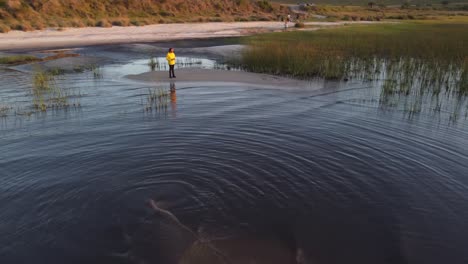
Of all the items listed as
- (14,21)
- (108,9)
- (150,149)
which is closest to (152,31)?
(108,9)

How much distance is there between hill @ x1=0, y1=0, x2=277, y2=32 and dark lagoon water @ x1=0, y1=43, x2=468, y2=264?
36754 millimetres

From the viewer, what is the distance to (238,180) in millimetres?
8680

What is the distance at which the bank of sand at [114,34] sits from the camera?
36312 millimetres

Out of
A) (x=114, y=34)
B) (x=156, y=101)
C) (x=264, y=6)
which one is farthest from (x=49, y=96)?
(x=264, y=6)

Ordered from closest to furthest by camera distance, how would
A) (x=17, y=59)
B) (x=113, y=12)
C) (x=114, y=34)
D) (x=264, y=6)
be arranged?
(x=17, y=59) → (x=114, y=34) → (x=113, y=12) → (x=264, y=6)

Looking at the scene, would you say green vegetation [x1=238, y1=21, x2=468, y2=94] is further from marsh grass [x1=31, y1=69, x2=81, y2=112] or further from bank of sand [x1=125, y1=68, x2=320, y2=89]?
marsh grass [x1=31, y1=69, x2=81, y2=112]

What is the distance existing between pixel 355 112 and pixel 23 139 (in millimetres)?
13189

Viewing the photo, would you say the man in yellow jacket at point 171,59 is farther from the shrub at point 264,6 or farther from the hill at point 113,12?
the shrub at point 264,6

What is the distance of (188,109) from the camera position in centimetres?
1490

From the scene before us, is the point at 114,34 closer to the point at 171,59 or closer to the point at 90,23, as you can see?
the point at 90,23

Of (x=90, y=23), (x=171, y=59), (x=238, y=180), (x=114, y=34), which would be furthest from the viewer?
(x=90, y=23)

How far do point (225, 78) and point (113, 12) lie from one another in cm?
4443

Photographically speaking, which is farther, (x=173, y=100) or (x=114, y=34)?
(x=114, y=34)

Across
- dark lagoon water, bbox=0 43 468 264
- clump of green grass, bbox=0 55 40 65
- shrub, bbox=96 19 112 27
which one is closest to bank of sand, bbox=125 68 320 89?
dark lagoon water, bbox=0 43 468 264
